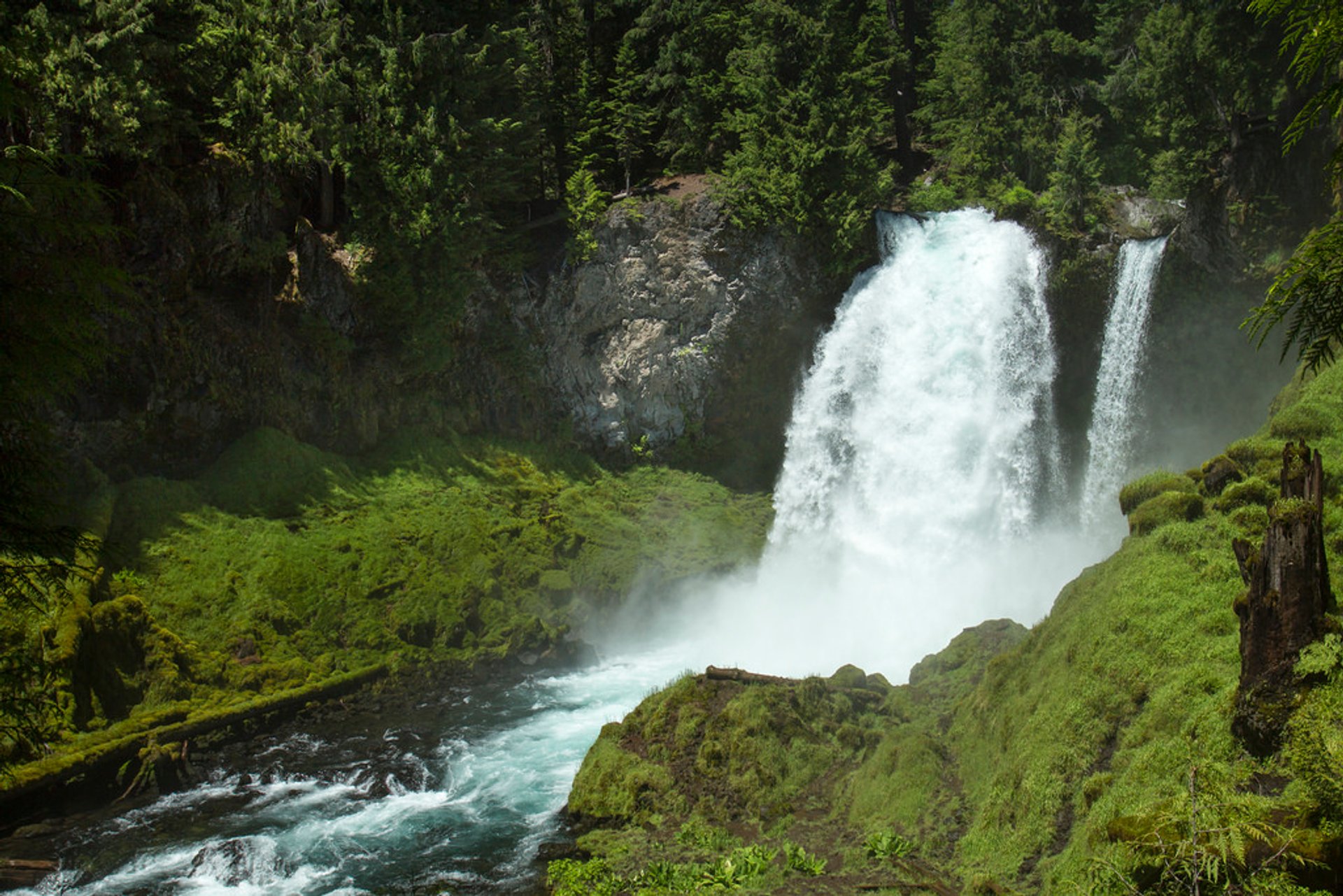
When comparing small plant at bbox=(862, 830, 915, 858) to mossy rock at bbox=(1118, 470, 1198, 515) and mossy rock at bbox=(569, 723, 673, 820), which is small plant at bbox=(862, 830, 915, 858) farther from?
mossy rock at bbox=(1118, 470, 1198, 515)

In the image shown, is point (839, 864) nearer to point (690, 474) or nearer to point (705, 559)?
point (705, 559)

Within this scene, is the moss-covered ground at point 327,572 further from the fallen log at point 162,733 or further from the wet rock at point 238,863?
the wet rock at point 238,863

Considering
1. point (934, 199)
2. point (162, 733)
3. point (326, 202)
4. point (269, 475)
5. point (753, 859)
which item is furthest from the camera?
point (934, 199)

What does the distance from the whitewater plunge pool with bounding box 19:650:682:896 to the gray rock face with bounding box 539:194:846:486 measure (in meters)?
11.8

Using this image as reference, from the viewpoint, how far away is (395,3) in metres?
24.2

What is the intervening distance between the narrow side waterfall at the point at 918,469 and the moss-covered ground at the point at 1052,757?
7.09 metres

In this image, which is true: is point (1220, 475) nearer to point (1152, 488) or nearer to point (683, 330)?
point (1152, 488)

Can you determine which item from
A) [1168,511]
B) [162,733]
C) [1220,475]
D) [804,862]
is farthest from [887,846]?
[162,733]

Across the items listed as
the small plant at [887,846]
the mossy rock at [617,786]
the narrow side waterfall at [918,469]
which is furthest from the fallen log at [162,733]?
the small plant at [887,846]

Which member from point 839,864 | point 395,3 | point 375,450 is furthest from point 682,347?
point 839,864

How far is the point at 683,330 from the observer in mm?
26938

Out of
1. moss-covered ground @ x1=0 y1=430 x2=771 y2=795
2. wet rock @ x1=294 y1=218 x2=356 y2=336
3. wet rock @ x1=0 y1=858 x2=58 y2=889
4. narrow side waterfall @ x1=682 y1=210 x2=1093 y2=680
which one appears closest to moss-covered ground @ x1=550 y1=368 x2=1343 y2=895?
wet rock @ x1=0 y1=858 x2=58 y2=889

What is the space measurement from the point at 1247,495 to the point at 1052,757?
15.2ft

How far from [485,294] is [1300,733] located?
2361 cm
